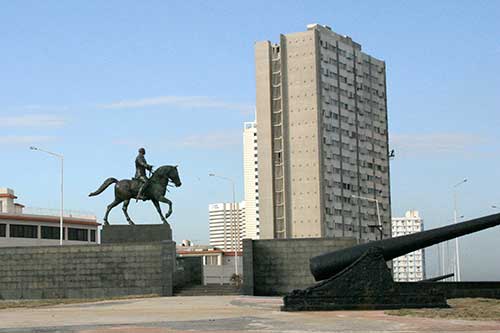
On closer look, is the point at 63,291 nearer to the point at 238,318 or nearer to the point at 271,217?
the point at 238,318

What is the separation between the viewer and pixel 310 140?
113 metres

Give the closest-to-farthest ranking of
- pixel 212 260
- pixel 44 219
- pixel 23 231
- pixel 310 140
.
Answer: pixel 23 231
pixel 44 219
pixel 212 260
pixel 310 140

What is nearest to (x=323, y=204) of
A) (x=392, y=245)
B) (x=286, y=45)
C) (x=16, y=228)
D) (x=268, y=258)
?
(x=286, y=45)

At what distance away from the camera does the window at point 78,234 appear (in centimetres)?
9275

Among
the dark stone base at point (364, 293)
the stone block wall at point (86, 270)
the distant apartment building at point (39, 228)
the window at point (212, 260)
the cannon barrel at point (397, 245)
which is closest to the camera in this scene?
the dark stone base at point (364, 293)

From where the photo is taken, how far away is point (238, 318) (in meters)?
22.0

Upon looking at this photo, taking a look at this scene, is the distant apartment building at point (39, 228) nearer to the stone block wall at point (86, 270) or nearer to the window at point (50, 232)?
the window at point (50, 232)

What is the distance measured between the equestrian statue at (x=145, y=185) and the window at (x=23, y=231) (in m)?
47.5

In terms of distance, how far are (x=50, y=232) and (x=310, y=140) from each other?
123 ft

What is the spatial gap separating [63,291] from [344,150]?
260 ft

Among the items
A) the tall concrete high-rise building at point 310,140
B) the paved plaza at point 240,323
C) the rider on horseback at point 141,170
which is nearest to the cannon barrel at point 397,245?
the paved plaza at point 240,323

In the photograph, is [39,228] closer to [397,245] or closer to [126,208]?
[126,208]

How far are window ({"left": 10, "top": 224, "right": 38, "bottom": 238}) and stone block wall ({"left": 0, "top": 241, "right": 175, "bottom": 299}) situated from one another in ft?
151

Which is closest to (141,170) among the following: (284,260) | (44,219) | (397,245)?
(284,260)
